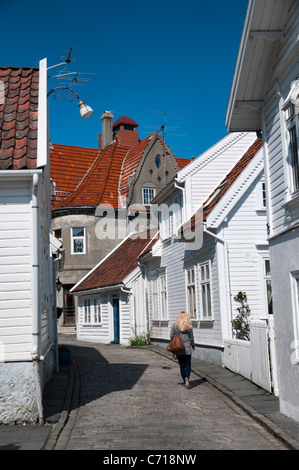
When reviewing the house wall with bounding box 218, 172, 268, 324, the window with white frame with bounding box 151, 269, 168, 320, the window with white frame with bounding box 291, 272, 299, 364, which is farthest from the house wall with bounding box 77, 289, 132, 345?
the window with white frame with bounding box 291, 272, 299, 364

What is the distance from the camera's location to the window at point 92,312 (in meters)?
28.8

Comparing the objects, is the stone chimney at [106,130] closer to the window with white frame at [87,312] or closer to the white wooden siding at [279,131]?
the window with white frame at [87,312]

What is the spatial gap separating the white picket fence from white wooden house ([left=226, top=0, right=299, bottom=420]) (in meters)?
1.64

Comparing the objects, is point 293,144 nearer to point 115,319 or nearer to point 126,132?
point 115,319

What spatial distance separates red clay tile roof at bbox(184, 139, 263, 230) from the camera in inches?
640

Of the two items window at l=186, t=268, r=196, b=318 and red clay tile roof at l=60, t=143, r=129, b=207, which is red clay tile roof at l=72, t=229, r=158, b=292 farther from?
window at l=186, t=268, r=196, b=318

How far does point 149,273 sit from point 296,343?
16.0 m

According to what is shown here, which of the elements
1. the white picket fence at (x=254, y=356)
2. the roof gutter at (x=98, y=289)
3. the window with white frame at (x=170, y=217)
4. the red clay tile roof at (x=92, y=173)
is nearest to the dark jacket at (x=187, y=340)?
the white picket fence at (x=254, y=356)

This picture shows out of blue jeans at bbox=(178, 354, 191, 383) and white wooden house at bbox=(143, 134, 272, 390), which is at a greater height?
white wooden house at bbox=(143, 134, 272, 390)

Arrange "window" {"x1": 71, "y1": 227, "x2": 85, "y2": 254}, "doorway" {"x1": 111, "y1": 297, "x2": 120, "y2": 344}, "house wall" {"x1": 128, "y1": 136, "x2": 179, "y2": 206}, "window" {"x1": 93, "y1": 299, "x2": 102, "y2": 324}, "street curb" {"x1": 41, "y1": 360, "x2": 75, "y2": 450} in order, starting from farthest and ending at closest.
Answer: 1. "house wall" {"x1": 128, "y1": 136, "x2": 179, "y2": 206}
2. "window" {"x1": 71, "y1": 227, "x2": 85, "y2": 254}
3. "window" {"x1": 93, "y1": 299, "x2": 102, "y2": 324}
4. "doorway" {"x1": 111, "y1": 297, "x2": 120, "y2": 344}
5. "street curb" {"x1": 41, "y1": 360, "x2": 75, "y2": 450}

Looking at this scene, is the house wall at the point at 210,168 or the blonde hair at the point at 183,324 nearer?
the blonde hair at the point at 183,324

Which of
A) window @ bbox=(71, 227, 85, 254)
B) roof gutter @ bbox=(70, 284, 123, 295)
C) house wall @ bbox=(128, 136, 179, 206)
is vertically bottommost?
roof gutter @ bbox=(70, 284, 123, 295)

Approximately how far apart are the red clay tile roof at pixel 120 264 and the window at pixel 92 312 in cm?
105

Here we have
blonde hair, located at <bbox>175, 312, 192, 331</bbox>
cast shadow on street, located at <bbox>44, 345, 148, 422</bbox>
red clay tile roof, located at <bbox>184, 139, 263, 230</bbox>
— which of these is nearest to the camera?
cast shadow on street, located at <bbox>44, 345, 148, 422</bbox>
